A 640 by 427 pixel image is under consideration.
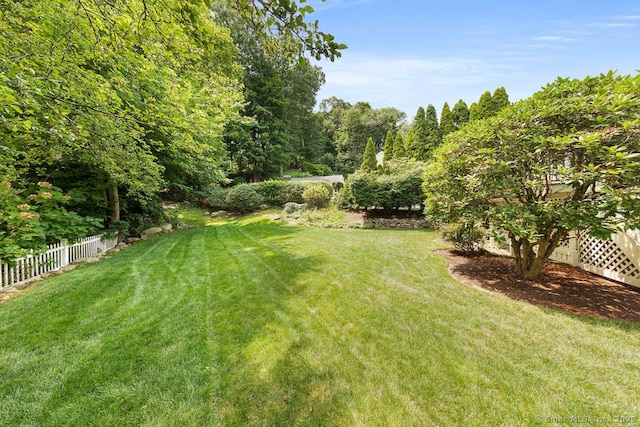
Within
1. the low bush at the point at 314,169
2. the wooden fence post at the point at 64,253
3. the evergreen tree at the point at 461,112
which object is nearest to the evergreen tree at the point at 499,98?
the evergreen tree at the point at 461,112

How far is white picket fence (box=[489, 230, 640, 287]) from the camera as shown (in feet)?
14.0

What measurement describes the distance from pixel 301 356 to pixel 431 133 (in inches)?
787

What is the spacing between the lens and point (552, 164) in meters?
3.96

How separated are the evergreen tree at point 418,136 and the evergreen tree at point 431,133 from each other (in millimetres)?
287

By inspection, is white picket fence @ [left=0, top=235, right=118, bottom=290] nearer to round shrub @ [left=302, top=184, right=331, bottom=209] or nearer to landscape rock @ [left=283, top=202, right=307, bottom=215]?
landscape rock @ [left=283, top=202, right=307, bottom=215]

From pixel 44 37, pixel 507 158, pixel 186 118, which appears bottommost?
pixel 507 158

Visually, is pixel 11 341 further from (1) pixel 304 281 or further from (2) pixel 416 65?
(2) pixel 416 65

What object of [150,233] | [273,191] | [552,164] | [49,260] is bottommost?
[150,233]

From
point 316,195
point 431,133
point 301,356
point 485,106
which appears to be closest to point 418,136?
point 431,133

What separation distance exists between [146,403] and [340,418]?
1.59 meters

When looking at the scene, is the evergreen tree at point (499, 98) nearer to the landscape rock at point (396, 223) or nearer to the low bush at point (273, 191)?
the landscape rock at point (396, 223)

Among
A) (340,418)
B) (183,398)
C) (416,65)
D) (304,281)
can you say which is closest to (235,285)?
(304,281)

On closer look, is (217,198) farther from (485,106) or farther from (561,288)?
(485,106)

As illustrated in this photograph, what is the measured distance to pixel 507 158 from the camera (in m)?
4.14
